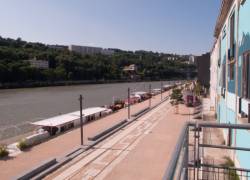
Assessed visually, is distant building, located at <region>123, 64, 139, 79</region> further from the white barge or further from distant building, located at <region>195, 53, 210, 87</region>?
the white barge

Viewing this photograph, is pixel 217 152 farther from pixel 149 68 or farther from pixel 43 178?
pixel 149 68

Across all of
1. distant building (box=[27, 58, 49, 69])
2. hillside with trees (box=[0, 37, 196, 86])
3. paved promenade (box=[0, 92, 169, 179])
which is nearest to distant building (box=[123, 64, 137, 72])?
hillside with trees (box=[0, 37, 196, 86])

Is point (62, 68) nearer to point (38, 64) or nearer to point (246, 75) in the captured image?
point (38, 64)

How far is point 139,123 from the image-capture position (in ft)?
78.5

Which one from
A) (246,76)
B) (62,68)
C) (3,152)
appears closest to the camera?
(246,76)

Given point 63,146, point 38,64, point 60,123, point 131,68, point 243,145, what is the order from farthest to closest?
point 131,68, point 38,64, point 60,123, point 63,146, point 243,145

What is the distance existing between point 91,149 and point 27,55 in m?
100

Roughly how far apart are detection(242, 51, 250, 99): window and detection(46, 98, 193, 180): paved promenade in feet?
16.8

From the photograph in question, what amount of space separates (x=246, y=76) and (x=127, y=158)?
300 inches

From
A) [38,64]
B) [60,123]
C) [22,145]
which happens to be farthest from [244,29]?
[38,64]

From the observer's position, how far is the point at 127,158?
13.7 m

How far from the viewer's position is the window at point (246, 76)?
27.2ft

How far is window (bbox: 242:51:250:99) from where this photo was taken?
27.2ft

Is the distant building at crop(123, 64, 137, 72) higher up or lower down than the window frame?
higher up
